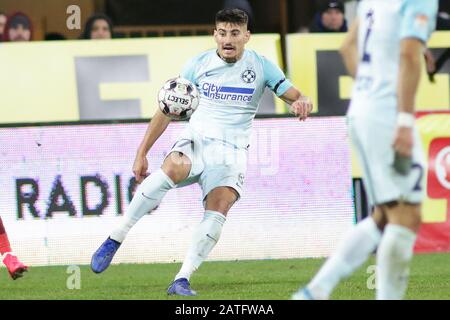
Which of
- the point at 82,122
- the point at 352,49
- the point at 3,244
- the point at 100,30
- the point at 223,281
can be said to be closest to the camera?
the point at 352,49

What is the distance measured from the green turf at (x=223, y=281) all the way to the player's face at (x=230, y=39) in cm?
161

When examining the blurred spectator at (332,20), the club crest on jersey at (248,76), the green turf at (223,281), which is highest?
the blurred spectator at (332,20)

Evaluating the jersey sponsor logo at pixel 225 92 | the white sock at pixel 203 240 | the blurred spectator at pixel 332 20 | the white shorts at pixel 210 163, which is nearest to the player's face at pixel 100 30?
the blurred spectator at pixel 332 20

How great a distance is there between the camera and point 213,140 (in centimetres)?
870

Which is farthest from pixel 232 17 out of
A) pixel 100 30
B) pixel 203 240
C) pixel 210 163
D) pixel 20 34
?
pixel 20 34

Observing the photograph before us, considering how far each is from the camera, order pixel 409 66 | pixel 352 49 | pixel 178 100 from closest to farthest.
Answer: pixel 409 66 < pixel 352 49 < pixel 178 100

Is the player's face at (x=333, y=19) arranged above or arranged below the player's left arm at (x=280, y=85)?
above

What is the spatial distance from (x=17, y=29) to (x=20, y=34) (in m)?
0.09

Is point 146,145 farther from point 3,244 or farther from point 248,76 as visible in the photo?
point 3,244

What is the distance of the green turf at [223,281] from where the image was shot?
27.4 ft

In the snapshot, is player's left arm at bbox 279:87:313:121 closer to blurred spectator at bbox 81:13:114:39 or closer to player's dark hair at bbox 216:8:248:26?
player's dark hair at bbox 216:8:248:26

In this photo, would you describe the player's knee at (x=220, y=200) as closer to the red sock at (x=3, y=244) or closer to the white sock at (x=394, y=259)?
the red sock at (x=3, y=244)
